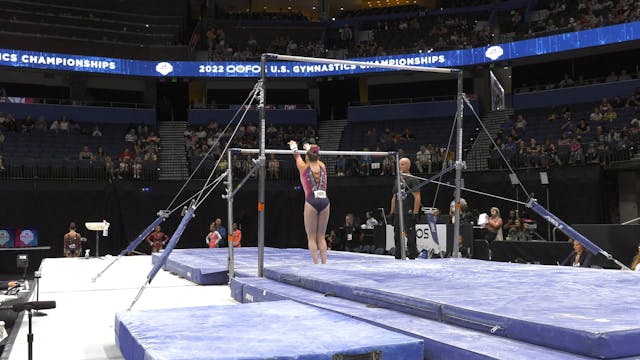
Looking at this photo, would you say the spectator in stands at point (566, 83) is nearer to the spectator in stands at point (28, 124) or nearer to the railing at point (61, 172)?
the railing at point (61, 172)

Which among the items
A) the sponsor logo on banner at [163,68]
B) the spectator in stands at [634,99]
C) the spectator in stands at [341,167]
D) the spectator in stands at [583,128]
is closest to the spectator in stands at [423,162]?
the spectator in stands at [341,167]

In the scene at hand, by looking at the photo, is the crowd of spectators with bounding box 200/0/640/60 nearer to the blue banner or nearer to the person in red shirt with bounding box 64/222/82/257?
the blue banner

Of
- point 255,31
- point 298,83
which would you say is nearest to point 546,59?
point 298,83

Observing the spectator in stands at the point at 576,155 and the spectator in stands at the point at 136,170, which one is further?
the spectator in stands at the point at 136,170

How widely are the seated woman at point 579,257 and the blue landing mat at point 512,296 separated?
287cm

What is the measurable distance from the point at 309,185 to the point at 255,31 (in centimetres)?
2358

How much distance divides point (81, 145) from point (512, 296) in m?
22.0

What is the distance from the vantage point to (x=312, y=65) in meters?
26.2

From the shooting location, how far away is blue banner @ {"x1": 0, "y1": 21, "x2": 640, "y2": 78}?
2205 cm

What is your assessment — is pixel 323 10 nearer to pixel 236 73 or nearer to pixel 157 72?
pixel 236 73

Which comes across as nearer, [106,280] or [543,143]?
[106,280]

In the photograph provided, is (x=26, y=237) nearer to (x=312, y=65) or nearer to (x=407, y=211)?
(x=312, y=65)

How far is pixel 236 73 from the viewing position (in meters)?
26.3

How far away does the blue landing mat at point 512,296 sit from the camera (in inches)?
141
